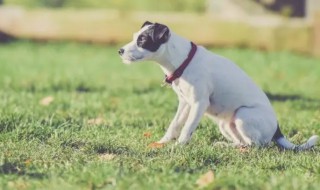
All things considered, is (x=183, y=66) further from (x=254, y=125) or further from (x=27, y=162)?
→ (x=27, y=162)

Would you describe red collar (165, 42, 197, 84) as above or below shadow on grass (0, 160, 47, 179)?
above

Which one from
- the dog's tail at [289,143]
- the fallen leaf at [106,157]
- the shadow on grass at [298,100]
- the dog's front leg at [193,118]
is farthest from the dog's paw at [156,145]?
the shadow on grass at [298,100]

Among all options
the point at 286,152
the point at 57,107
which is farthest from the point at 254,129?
the point at 57,107

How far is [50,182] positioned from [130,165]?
60 cm

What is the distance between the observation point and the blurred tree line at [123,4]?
16.9 m

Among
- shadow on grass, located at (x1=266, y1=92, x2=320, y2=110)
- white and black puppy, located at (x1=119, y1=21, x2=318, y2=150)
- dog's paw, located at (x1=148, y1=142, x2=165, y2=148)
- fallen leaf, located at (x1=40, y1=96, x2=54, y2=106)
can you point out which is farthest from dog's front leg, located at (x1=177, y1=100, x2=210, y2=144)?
shadow on grass, located at (x1=266, y1=92, x2=320, y2=110)

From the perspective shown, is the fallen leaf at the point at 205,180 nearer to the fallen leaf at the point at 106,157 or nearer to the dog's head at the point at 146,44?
the fallen leaf at the point at 106,157

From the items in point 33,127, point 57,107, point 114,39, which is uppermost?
point 33,127

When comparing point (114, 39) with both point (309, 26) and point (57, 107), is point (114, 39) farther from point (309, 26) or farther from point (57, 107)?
point (57, 107)

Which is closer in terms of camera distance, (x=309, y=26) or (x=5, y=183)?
(x=5, y=183)

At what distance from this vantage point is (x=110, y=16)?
14.6 m

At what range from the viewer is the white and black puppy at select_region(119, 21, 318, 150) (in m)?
5.88

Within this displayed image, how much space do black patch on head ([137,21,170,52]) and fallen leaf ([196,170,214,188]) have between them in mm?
1228

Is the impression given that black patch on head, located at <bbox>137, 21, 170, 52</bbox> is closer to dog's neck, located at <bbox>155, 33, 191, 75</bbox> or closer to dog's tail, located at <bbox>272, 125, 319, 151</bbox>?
dog's neck, located at <bbox>155, 33, 191, 75</bbox>
